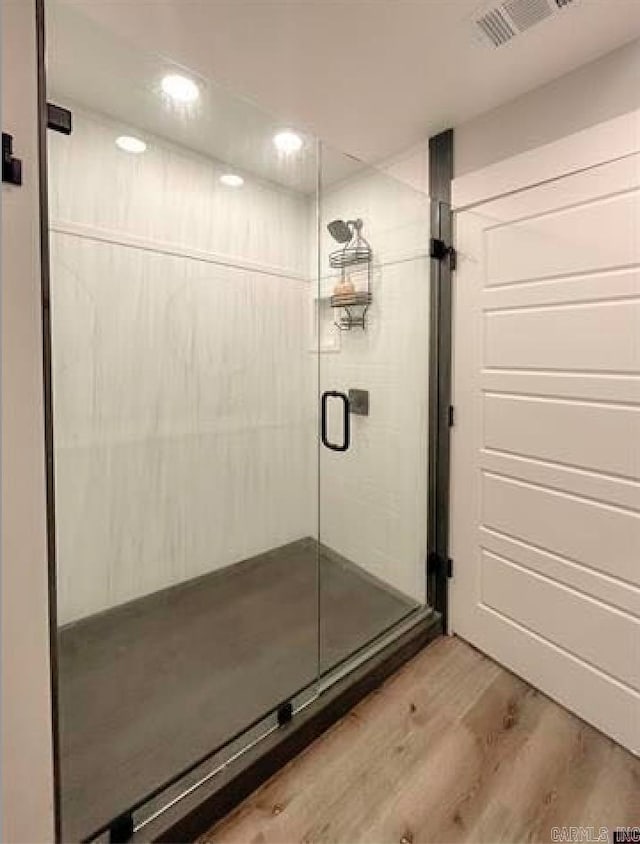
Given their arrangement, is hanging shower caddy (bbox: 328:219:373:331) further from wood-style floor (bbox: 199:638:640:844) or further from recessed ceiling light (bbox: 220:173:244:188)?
wood-style floor (bbox: 199:638:640:844)

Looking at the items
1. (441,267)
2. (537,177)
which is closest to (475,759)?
(441,267)

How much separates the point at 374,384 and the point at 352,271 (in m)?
0.64

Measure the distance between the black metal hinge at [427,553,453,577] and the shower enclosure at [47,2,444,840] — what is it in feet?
0.20

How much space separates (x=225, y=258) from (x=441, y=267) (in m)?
1.18

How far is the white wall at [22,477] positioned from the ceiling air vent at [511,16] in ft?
4.32

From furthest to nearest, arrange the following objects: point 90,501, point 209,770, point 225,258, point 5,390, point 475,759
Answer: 1. point 225,258
2. point 90,501
3. point 475,759
4. point 209,770
5. point 5,390

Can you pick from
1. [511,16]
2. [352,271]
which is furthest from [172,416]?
[511,16]

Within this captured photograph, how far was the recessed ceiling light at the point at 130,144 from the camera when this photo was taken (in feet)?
6.62

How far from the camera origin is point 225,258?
2.45m

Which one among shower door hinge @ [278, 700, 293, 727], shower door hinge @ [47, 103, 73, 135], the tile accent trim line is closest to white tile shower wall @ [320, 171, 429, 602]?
the tile accent trim line

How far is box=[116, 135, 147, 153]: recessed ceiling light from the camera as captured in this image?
6.62ft

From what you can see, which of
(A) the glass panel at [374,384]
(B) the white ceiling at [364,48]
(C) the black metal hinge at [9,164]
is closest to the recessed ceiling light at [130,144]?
(B) the white ceiling at [364,48]

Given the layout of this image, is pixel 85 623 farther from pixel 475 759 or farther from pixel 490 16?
pixel 490 16

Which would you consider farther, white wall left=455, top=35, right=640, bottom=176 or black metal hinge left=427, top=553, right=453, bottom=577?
black metal hinge left=427, top=553, right=453, bottom=577
